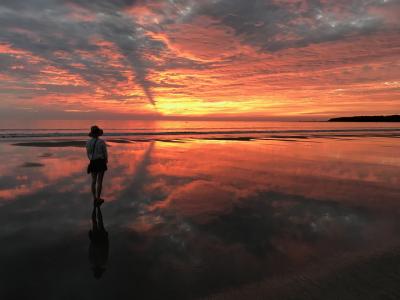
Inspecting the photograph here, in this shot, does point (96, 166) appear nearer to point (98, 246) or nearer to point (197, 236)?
point (98, 246)

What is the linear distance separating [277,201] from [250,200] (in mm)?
825

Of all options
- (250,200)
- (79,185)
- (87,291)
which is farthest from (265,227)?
(79,185)

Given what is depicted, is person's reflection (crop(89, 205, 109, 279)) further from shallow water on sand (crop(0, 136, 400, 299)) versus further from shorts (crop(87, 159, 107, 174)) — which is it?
shorts (crop(87, 159, 107, 174))

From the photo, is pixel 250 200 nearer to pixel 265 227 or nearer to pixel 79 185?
pixel 265 227

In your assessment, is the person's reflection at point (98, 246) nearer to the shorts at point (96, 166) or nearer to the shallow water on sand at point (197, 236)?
the shallow water on sand at point (197, 236)

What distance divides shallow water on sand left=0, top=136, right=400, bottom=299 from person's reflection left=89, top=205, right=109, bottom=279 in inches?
1.3

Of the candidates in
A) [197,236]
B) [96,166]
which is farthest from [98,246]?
[96,166]

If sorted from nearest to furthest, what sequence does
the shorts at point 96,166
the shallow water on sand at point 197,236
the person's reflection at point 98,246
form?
the shallow water on sand at point 197,236, the person's reflection at point 98,246, the shorts at point 96,166

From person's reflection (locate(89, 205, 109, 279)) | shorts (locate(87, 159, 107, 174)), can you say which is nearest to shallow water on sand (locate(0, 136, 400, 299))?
person's reflection (locate(89, 205, 109, 279))

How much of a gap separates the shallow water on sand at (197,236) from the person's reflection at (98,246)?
0.11 feet

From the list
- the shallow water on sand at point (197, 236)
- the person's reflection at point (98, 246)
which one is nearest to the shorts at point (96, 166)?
the shallow water on sand at point (197, 236)

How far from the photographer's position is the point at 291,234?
6527 mm

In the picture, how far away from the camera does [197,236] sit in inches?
252

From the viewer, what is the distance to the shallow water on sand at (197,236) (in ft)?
14.8
